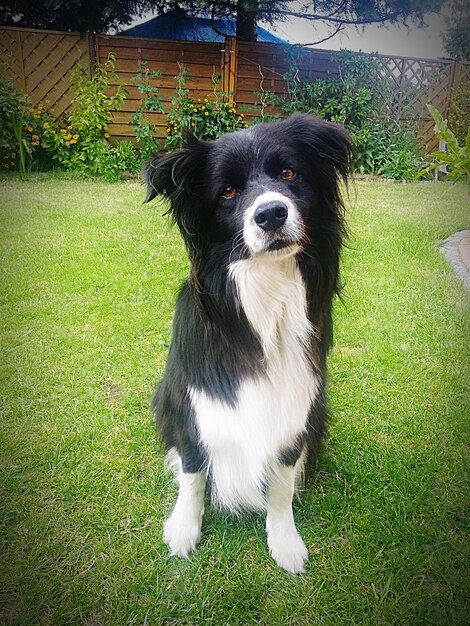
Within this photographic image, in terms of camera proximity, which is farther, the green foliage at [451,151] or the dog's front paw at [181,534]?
the dog's front paw at [181,534]

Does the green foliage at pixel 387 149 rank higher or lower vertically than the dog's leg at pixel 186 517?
higher

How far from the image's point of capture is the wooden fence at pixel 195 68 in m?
0.89

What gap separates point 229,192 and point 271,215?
0.76 feet

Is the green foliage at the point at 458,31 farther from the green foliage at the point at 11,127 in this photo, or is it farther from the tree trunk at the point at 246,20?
the green foliage at the point at 11,127

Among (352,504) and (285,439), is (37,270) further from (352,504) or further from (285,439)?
(352,504)

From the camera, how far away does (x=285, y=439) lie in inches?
67.8

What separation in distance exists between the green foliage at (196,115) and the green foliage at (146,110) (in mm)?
76

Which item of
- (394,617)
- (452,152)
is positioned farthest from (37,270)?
(394,617)

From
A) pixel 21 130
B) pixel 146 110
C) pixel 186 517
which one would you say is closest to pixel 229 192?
pixel 146 110

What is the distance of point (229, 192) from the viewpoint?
4.77ft

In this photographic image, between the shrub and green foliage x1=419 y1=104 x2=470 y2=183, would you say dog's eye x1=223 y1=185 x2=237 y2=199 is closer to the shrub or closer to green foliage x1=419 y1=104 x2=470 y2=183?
the shrub

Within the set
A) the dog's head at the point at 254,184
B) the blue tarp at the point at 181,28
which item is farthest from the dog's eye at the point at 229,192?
the blue tarp at the point at 181,28

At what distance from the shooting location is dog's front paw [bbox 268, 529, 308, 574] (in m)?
1.73

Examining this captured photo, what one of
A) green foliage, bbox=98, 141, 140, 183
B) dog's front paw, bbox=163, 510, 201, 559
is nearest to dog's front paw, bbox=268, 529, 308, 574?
dog's front paw, bbox=163, 510, 201, 559
